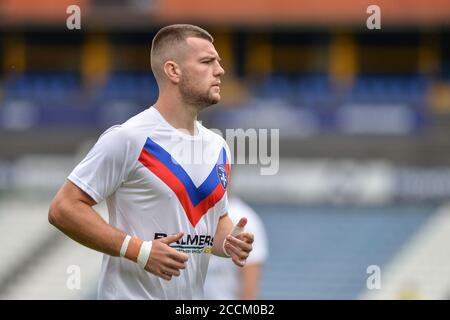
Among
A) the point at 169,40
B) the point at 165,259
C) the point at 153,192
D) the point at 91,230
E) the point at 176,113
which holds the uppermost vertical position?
the point at 169,40

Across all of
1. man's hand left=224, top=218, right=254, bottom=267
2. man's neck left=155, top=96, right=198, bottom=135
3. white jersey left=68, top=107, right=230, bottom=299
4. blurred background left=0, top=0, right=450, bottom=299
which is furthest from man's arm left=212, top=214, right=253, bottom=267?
blurred background left=0, top=0, right=450, bottom=299

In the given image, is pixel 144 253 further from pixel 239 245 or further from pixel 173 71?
pixel 173 71

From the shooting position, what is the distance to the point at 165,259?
4617 mm

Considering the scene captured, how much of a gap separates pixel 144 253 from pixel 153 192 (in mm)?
361

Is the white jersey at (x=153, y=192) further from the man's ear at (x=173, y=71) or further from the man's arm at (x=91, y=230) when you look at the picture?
the man's ear at (x=173, y=71)

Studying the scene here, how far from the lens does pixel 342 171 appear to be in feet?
59.5

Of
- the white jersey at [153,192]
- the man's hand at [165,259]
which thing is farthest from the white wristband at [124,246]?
the white jersey at [153,192]

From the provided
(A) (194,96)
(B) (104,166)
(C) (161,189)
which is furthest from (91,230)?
(A) (194,96)

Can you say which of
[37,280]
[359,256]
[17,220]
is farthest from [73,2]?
[359,256]

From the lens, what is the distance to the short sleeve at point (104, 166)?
188 inches

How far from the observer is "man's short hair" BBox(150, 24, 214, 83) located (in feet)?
16.2

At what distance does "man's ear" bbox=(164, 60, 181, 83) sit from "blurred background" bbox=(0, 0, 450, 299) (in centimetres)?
1175

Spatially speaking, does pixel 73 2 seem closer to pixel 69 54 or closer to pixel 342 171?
pixel 69 54
